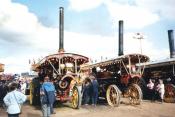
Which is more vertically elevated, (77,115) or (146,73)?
(146,73)

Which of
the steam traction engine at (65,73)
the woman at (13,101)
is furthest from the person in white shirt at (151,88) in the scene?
the woman at (13,101)

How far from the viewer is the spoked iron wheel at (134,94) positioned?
1659 cm

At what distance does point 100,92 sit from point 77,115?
5.23m

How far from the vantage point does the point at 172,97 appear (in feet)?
62.3

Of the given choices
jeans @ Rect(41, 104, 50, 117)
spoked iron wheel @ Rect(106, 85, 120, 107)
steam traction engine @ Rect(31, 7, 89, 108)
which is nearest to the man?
jeans @ Rect(41, 104, 50, 117)

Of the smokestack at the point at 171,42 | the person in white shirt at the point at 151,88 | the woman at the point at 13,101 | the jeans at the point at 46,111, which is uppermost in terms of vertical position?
the smokestack at the point at 171,42

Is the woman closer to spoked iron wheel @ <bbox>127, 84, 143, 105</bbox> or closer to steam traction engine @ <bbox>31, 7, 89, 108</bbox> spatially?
steam traction engine @ <bbox>31, 7, 89, 108</bbox>

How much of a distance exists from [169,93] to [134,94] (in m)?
3.19

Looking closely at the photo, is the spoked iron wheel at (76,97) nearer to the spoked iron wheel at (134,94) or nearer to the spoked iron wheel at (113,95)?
the spoked iron wheel at (113,95)

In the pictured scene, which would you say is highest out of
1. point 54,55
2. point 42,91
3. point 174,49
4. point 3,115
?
point 174,49

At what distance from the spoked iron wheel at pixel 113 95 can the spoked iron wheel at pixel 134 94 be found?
109 centimetres

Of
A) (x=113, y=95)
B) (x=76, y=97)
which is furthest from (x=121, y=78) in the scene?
(x=76, y=97)

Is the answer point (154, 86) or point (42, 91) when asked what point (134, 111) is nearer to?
point (42, 91)

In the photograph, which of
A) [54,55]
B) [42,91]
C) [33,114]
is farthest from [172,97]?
[42,91]
